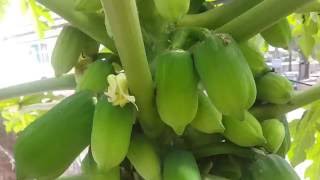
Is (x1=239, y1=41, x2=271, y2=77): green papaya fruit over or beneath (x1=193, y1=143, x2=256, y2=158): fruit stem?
over

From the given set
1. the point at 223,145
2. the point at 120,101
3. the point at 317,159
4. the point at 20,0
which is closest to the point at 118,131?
the point at 120,101

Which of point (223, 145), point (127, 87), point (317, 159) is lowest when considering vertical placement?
point (317, 159)

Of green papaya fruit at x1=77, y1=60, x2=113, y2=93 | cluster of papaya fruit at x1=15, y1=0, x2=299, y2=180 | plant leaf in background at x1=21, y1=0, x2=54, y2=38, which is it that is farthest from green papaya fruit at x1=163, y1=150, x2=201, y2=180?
plant leaf in background at x1=21, y1=0, x2=54, y2=38

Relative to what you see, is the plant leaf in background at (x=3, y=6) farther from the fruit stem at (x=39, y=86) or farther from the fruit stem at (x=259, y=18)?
the fruit stem at (x=259, y=18)

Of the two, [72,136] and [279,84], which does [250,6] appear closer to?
[279,84]

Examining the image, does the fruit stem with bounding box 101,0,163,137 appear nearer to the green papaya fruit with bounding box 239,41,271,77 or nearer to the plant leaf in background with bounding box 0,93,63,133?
the green papaya fruit with bounding box 239,41,271,77

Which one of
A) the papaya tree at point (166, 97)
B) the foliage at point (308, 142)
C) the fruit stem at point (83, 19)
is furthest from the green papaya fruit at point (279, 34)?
the foliage at point (308, 142)
